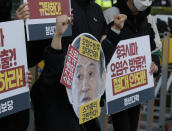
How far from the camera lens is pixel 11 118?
7.98ft

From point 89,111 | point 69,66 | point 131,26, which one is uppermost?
point 131,26

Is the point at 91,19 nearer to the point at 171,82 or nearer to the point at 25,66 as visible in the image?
the point at 25,66

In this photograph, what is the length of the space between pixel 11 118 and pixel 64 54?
1.85 ft

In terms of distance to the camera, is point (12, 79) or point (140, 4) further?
point (140, 4)

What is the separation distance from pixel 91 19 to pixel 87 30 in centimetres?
13

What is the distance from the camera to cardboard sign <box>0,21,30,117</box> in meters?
2.27

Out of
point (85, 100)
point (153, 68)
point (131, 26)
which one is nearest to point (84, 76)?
point (85, 100)

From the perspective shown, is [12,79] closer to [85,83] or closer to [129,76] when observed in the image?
[85,83]

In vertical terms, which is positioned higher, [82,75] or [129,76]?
[82,75]

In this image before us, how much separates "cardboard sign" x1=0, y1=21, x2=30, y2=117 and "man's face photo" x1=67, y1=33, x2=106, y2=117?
0.31m

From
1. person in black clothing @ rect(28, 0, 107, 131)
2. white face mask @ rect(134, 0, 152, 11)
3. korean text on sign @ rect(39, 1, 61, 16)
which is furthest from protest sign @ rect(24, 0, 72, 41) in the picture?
white face mask @ rect(134, 0, 152, 11)

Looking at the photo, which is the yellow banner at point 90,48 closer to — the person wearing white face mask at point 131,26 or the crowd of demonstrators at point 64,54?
the crowd of demonstrators at point 64,54

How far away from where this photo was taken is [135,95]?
10.6 ft

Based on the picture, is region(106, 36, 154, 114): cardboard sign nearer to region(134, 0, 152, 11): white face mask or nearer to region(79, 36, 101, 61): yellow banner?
region(134, 0, 152, 11): white face mask
